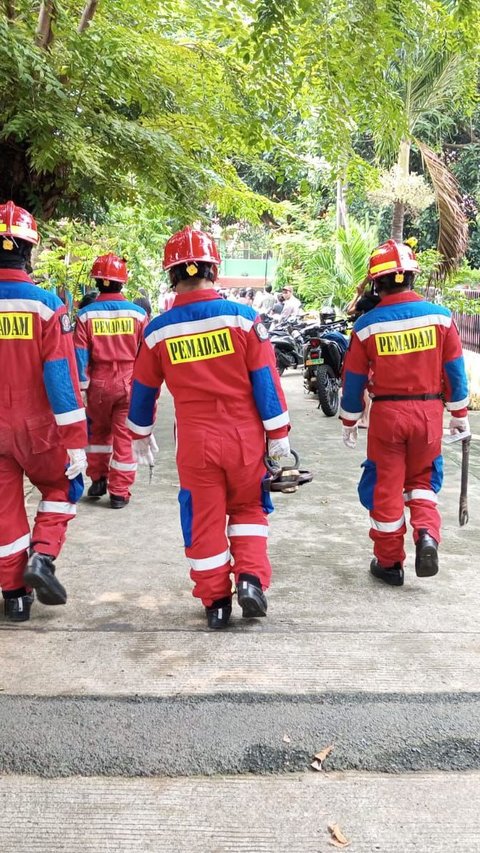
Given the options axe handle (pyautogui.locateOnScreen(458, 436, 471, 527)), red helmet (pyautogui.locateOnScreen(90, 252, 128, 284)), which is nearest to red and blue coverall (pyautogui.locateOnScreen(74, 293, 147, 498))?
red helmet (pyautogui.locateOnScreen(90, 252, 128, 284))

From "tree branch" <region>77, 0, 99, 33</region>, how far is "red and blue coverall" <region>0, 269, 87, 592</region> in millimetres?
2524

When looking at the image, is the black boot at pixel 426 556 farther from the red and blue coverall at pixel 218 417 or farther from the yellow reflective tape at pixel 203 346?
the yellow reflective tape at pixel 203 346

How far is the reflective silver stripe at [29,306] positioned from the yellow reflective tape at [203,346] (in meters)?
0.64

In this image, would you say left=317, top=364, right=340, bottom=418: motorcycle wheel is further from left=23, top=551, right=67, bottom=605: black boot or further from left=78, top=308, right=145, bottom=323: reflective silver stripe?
left=23, top=551, right=67, bottom=605: black boot

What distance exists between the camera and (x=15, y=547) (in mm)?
3896

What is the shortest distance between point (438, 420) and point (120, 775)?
260 cm

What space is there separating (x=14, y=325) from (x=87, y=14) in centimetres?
283

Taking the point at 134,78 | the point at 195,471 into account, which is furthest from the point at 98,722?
the point at 134,78

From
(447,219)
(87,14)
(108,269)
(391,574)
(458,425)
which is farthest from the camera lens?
(447,219)

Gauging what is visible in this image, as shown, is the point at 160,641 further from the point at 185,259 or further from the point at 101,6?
the point at 101,6

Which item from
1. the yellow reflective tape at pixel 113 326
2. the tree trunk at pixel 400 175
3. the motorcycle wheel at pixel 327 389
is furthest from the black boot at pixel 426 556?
the tree trunk at pixel 400 175

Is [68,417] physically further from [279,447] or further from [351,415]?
[351,415]

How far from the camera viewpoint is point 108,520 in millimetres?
5723

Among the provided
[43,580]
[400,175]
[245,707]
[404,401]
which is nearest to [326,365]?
[400,175]
